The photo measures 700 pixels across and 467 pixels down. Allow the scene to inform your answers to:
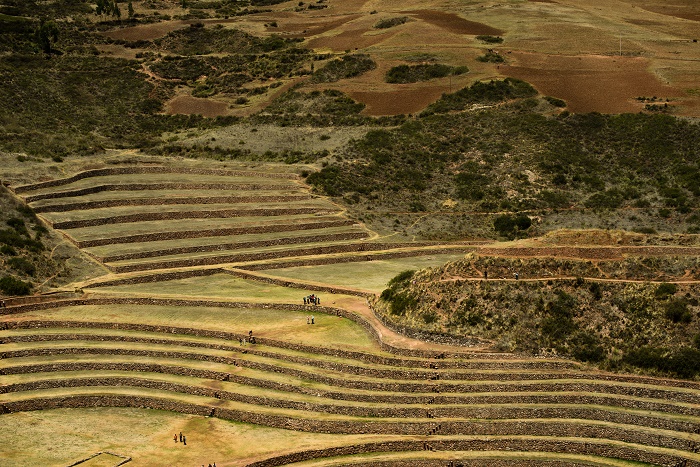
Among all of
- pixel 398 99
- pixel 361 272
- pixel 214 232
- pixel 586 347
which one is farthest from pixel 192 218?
pixel 586 347

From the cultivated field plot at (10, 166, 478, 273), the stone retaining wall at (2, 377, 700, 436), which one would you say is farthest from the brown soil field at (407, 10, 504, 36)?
the stone retaining wall at (2, 377, 700, 436)

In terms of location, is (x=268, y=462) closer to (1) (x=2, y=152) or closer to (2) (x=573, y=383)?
(2) (x=573, y=383)

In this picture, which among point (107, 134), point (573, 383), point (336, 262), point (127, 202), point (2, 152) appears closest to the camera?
point (573, 383)

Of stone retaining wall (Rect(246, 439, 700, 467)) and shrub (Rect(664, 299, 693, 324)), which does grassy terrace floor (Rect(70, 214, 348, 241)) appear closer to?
shrub (Rect(664, 299, 693, 324))

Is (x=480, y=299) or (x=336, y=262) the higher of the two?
(x=480, y=299)

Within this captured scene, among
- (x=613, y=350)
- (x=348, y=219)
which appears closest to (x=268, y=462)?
(x=613, y=350)

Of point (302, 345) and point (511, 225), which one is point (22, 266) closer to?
point (302, 345)
